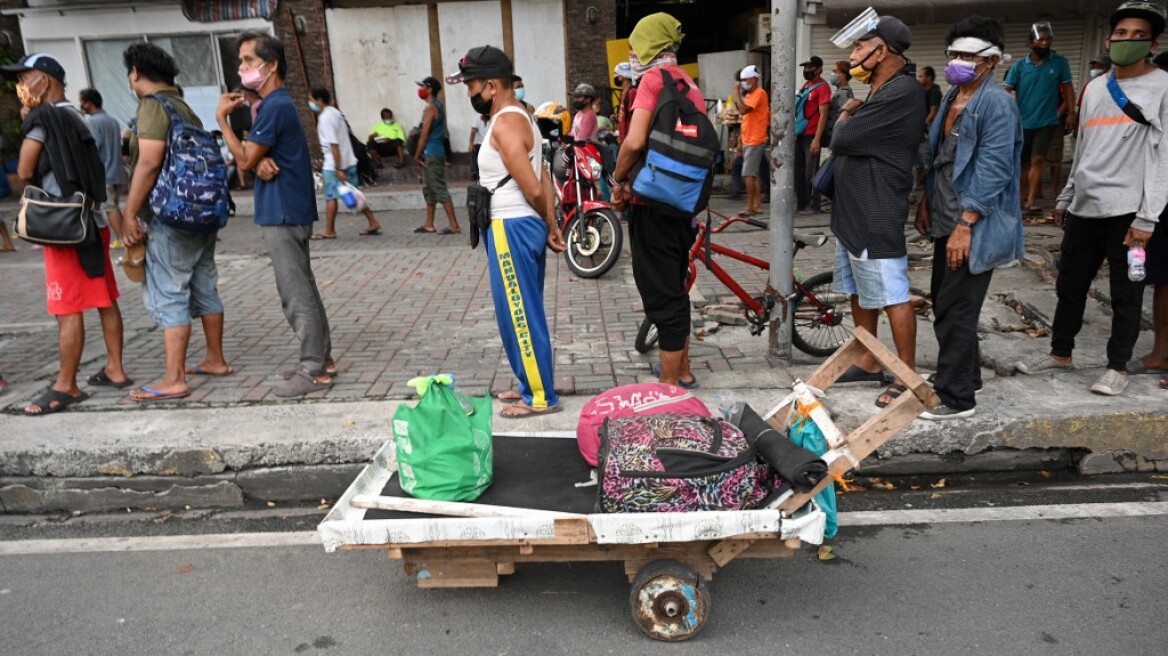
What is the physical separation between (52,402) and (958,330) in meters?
5.10

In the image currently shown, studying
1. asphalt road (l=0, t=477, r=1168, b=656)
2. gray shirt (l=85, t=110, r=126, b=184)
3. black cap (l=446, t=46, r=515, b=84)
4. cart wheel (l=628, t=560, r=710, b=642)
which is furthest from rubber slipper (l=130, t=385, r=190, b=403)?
gray shirt (l=85, t=110, r=126, b=184)

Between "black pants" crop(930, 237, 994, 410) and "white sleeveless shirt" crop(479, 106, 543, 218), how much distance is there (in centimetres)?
218

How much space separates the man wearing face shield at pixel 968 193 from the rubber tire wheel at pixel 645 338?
1.85 metres

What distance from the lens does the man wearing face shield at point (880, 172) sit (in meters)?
4.10

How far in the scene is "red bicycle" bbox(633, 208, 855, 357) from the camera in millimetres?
5309

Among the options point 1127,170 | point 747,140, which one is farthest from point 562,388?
point 747,140

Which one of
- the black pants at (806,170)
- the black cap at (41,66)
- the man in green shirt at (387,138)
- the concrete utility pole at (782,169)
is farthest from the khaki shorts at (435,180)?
the concrete utility pole at (782,169)

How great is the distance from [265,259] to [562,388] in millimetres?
5999

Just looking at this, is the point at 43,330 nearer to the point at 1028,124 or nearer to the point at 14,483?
the point at 14,483

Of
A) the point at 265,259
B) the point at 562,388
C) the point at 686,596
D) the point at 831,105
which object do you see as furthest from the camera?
the point at 831,105

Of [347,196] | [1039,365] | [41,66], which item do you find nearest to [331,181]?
[347,196]

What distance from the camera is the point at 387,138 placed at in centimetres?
1395

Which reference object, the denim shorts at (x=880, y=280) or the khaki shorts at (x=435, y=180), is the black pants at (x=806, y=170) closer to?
the khaki shorts at (x=435, y=180)

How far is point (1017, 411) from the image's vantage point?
14.1 feet
